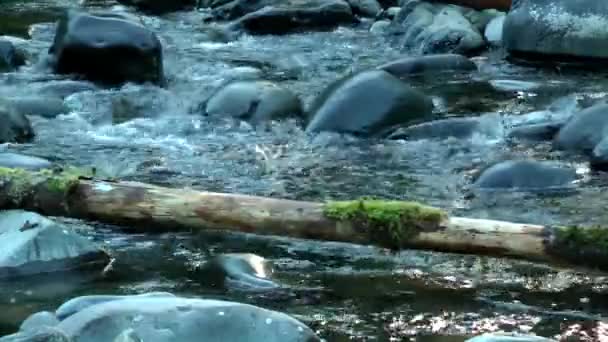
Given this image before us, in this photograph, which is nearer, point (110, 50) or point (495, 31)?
point (110, 50)

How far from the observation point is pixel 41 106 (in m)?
9.49

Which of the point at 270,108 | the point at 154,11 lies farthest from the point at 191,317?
the point at 154,11

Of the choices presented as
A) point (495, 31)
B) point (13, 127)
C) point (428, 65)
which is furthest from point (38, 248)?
A: point (495, 31)

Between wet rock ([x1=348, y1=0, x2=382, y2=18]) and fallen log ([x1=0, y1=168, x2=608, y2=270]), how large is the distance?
32.2ft

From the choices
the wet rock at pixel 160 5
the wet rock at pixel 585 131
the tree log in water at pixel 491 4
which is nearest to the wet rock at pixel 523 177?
the wet rock at pixel 585 131

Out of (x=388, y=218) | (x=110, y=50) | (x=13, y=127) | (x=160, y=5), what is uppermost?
(x=388, y=218)

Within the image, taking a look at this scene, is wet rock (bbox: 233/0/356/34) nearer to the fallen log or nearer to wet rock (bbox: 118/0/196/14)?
wet rock (bbox: 118/0/196/14)

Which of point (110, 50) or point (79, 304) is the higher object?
point (79, 304)

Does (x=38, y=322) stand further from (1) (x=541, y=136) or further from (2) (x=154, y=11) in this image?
(2) (x=154, y=11)

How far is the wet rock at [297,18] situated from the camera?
1402cm

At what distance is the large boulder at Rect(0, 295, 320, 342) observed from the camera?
4125 millimetres

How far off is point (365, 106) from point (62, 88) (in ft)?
9.39

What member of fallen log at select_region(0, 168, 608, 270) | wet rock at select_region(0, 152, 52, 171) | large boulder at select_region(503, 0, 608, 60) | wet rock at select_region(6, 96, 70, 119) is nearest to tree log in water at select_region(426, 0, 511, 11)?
large boulder at select_region(503, 0, 608, 60)

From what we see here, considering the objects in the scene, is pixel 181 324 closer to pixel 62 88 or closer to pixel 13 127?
pixel 13 127
